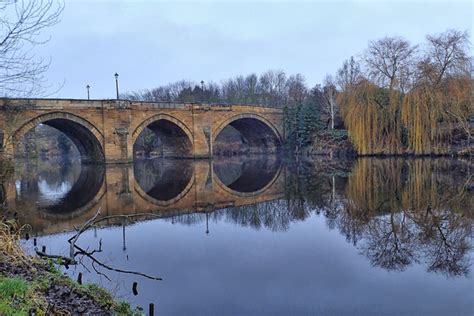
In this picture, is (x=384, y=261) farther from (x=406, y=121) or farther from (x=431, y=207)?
(x=406, y=121)

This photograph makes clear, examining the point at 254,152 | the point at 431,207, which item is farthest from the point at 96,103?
the point at 431,207

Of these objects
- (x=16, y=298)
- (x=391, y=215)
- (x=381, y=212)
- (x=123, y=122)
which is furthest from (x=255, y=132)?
(x=16, y=298)

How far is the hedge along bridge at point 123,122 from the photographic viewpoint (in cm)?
2806

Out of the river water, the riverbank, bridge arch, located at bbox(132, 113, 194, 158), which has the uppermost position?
bridge arch, located at bbox(132, 113, 194, 158)

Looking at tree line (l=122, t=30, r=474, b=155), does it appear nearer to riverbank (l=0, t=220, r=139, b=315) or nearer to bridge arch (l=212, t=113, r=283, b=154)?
bridge arch (l=212, t=113, r=283, b=154)

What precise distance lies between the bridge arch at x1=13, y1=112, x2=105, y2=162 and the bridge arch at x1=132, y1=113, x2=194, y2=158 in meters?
3.12

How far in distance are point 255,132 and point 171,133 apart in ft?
38.8

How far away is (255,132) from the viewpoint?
48.9 m

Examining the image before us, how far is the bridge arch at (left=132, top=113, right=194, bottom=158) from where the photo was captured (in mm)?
35375

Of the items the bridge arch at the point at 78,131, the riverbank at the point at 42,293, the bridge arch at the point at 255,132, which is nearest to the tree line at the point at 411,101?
the bridge arch at the point at 255,132

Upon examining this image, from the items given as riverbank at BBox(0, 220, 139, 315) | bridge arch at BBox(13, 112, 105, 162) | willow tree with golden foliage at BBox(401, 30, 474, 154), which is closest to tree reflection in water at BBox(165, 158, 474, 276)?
riverbank at BBox(0, 220, 139, 315)

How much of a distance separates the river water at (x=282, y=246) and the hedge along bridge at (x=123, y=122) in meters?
14.1

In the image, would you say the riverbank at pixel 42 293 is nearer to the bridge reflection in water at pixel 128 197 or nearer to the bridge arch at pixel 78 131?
the bridge reflection in water at pixel 128 197

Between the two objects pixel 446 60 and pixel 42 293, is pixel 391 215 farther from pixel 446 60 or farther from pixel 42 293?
pixel 446 60
